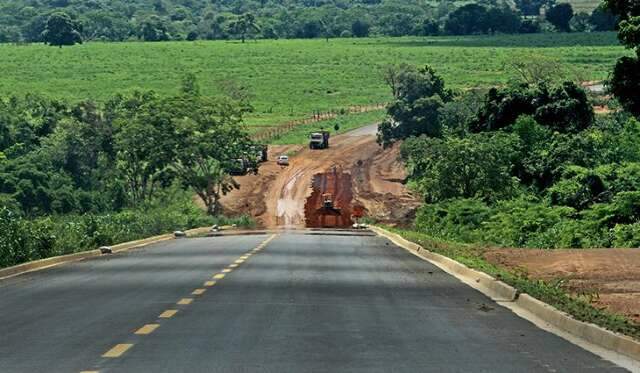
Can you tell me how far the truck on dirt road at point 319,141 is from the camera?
12600 centimetres

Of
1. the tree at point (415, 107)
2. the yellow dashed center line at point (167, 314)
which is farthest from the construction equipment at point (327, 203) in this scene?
the yellow dashed center line at point (167, 314)

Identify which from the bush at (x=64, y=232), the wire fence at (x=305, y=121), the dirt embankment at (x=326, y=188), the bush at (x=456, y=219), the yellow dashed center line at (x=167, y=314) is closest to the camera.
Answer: the yellow dashed center line at (x=167, y=314)

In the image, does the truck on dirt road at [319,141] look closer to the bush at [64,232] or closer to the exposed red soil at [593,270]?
the bush at [64,232]

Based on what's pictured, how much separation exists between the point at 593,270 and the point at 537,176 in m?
35.8

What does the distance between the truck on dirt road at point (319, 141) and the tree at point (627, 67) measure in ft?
289

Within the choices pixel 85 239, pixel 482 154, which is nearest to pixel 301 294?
pixel 85 239

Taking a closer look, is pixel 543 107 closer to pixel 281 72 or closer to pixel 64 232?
pixel 64 232

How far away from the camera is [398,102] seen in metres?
117

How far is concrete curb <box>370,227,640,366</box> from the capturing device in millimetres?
15320

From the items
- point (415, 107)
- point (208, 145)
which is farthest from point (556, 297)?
point (415, 107)

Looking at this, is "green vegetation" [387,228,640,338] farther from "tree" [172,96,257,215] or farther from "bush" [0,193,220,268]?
"tree" [172,96,257,215]

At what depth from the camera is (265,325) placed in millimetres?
17766

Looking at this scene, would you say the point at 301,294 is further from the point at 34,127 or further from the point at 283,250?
the point at 34,127

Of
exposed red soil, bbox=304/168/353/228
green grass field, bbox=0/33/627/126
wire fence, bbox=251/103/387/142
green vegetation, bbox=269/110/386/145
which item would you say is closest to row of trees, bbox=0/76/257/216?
exposed red soil, bbox=304/168/353/228
